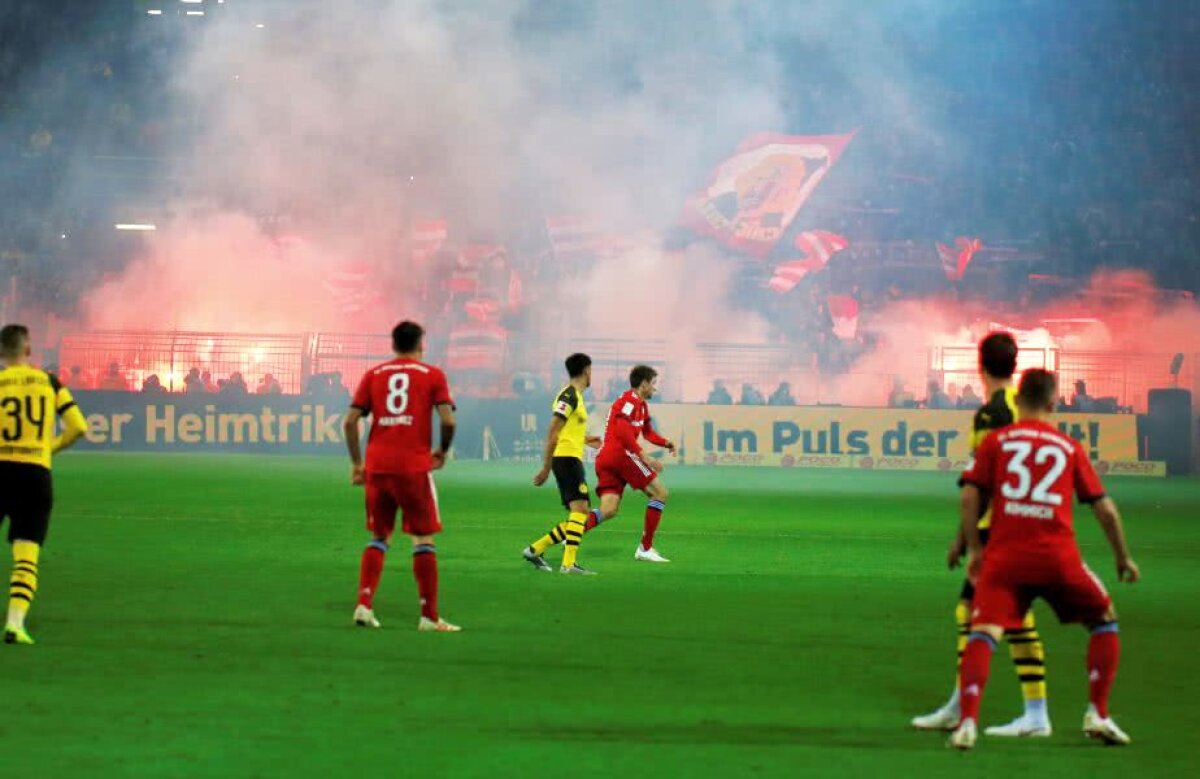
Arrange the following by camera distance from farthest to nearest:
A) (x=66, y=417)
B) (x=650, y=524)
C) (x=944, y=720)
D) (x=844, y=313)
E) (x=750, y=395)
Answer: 1. (x=844, y=313)
2. (x=750, y=395)
3. (x=650, y=524)
4. (x=66, y=417)
5. (x=944, y=720)

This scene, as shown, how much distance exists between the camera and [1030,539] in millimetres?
6691

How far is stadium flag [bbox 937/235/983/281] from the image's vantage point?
4775cm

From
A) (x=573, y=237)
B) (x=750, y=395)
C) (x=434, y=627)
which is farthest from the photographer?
(x=573, y=237)

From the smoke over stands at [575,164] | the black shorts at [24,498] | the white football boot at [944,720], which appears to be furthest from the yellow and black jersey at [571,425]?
the smoke over stands at [575,164]

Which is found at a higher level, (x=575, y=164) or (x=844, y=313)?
(x=575, y=164)

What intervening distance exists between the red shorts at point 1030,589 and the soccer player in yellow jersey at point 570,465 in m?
7.35

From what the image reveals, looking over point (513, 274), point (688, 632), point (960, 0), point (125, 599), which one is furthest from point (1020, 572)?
point (960, 0)

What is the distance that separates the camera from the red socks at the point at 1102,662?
684 centimetres

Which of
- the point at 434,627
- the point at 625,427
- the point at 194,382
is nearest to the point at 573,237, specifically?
the point at 194,382

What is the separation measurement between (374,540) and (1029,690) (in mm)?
4760

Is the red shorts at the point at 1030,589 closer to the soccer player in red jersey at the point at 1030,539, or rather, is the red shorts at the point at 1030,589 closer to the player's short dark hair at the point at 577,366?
the soccer player in red jersey at the point at 1030,539

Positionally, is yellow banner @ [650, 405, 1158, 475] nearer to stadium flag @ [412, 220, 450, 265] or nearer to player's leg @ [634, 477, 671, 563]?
stadium flag @ [412, 220, 450, 265]

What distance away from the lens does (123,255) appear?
4775 centimetres

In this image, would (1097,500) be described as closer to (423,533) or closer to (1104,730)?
(1104,730)
